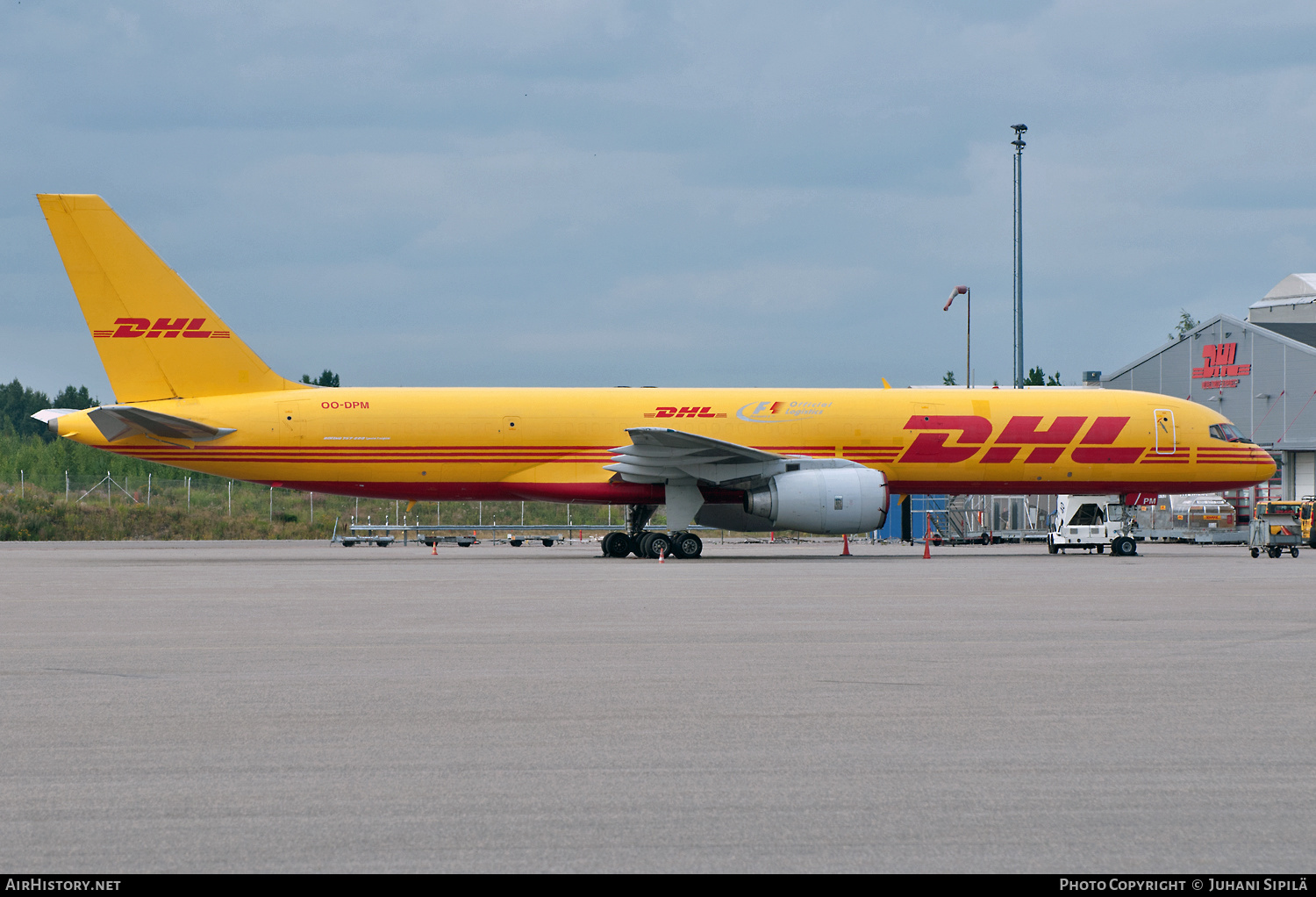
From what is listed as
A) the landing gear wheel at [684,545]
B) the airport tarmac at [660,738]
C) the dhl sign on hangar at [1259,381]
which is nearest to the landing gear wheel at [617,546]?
the landing gear wheel at [684,545]

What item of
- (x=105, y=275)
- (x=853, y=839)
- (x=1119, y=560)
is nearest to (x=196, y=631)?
(x=853, y=839)

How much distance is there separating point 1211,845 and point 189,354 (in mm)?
27514

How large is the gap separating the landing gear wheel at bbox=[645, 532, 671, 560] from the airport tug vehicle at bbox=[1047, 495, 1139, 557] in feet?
36.5

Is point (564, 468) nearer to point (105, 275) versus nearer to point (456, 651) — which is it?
point (105, 275)

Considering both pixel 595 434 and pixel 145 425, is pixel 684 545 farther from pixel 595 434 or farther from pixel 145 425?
pixel 145 425

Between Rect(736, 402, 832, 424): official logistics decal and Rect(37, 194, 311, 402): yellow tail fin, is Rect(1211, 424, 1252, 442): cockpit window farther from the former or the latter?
Rect(37, 194, 311, 402): yellow tail fin

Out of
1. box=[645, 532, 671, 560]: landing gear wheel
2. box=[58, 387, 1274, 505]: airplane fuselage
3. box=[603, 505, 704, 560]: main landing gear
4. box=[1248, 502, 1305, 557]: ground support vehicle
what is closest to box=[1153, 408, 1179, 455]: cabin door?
box=[58, 387, 1274, 505]: airplane fuselage

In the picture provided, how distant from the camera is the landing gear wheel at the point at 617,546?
29906 mm

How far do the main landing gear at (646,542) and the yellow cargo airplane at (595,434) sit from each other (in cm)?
5

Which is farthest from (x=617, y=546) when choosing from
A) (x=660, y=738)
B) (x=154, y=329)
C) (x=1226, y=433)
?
(x=660, y=738)

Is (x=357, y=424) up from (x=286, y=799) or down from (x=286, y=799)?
up

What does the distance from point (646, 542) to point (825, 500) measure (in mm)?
4375

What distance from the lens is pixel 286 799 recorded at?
5.39 meters

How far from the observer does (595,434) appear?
29.1m
